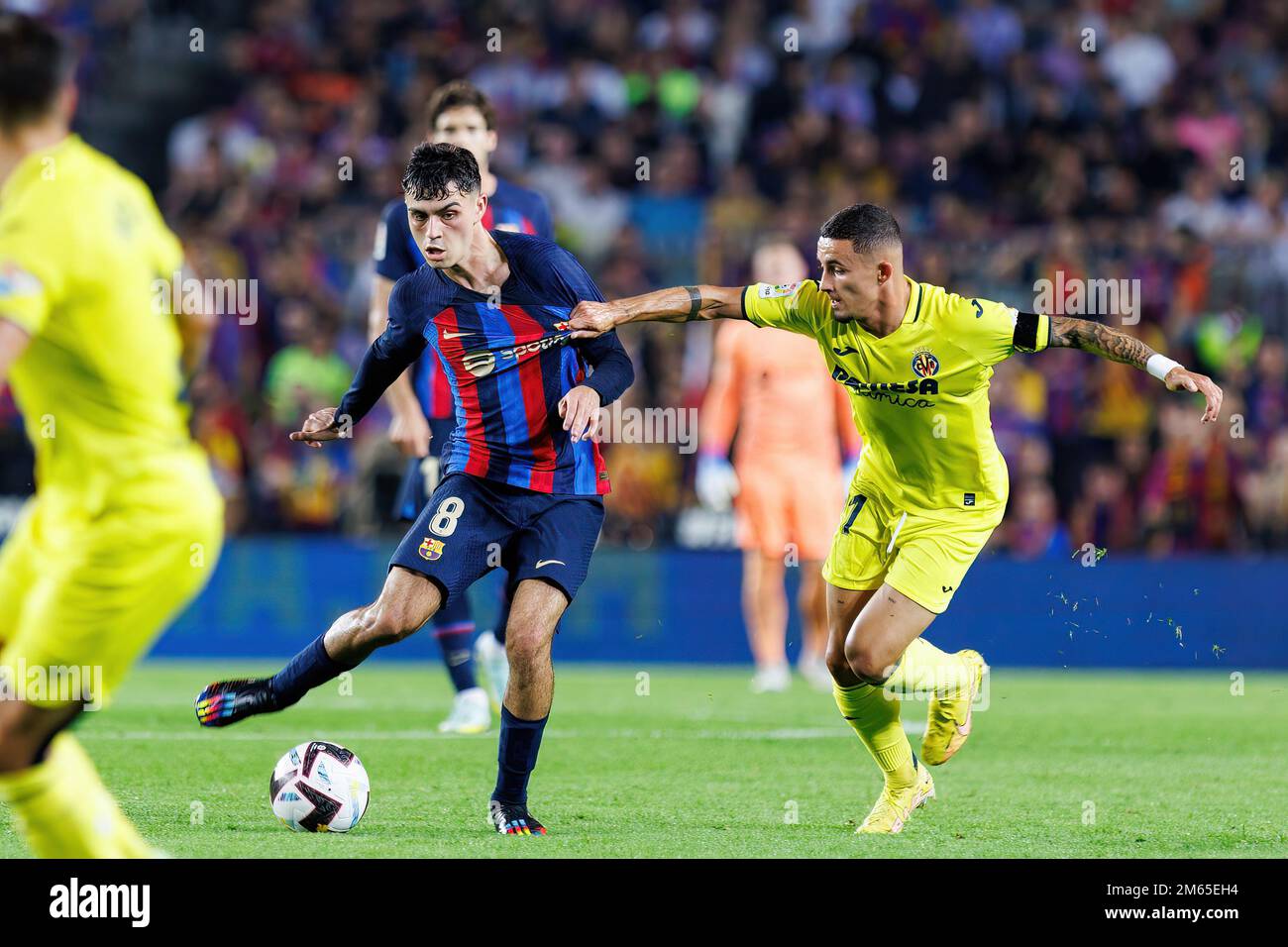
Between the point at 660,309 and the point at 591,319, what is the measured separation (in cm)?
30

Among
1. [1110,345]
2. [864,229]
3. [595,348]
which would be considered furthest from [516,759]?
[1110,345]

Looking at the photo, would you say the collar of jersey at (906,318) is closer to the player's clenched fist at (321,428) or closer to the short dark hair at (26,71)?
the player's clenched fist at (321,428)

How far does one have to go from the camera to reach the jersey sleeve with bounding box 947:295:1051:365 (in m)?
6.46

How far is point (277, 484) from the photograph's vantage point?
1474 cm

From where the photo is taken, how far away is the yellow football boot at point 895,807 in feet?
A: 21.1

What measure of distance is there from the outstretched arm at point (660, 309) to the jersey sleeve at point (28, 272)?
8.12ft

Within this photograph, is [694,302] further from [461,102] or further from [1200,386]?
[461,102]

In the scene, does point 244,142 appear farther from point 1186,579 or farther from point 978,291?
point 1186,579

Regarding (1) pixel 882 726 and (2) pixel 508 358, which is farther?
(1) pixel 882 726

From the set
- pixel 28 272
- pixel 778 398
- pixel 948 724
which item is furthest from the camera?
pixel 778 398

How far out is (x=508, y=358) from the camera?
6574 mm

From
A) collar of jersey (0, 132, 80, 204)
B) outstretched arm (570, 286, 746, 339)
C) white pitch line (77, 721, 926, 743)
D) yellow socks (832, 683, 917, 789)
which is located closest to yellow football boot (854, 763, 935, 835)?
yellow socks (832, 683, 917, 789)

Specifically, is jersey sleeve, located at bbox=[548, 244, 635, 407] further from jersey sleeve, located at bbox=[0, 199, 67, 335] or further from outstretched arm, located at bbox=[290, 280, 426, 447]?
jersey sleeve, located at bbox=[0, 199, 67, 335]
